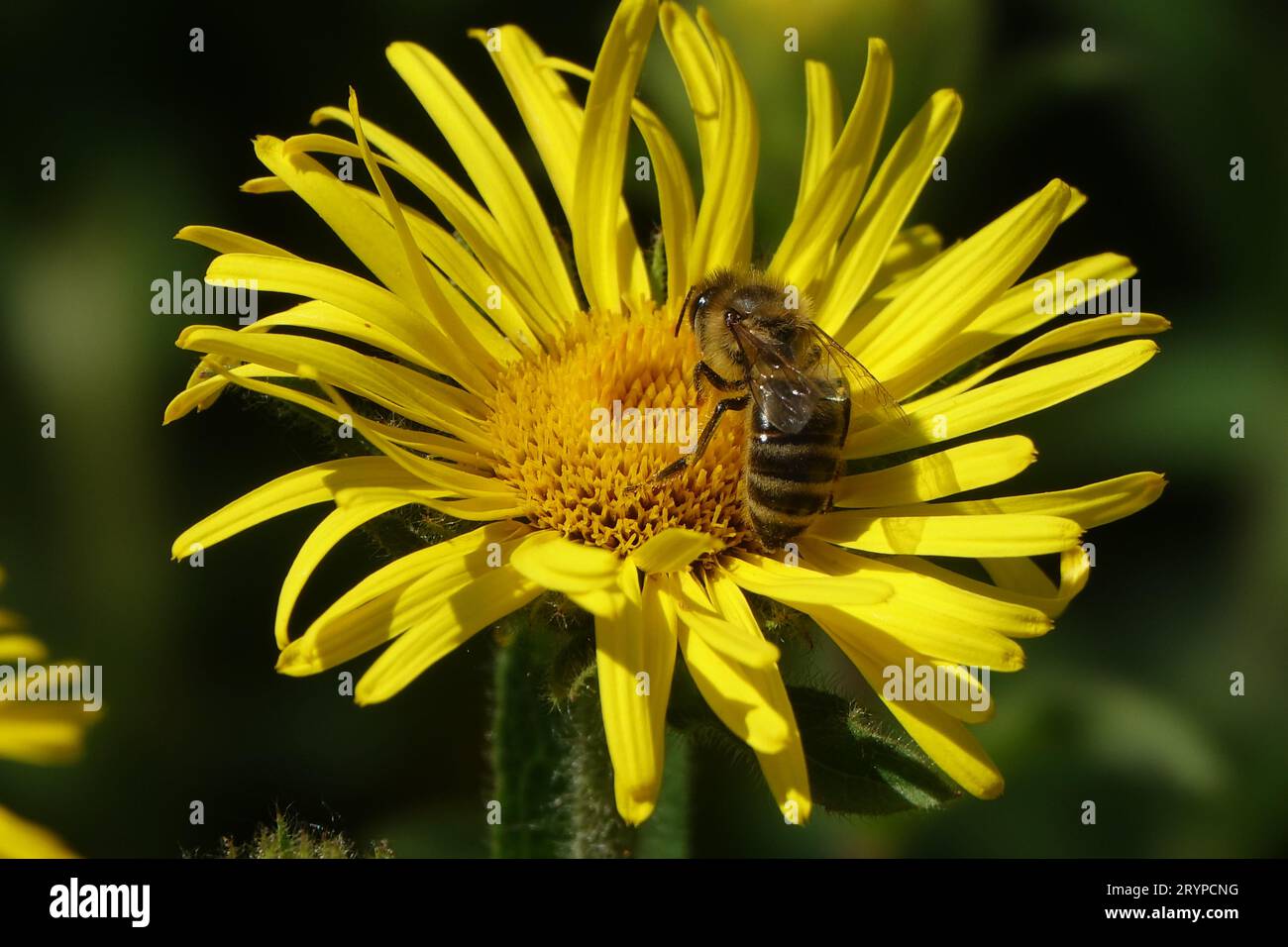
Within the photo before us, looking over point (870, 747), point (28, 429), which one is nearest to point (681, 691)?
point (870, 747)

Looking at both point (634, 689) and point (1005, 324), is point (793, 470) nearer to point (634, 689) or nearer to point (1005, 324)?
point (634, 689)

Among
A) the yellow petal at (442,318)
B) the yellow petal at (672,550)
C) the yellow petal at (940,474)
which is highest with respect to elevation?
the yellow petal at (442,318)

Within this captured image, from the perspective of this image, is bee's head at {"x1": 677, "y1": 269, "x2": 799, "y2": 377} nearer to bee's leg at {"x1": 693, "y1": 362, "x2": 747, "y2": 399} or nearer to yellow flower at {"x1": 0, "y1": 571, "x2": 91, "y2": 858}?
bee's leg at {"x1": 693, "y1": 362, "x2": 747, "y2": 399}

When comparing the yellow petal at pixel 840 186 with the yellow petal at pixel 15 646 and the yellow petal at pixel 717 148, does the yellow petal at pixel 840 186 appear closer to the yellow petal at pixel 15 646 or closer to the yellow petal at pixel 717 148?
the yellow petal at pixel 717 148

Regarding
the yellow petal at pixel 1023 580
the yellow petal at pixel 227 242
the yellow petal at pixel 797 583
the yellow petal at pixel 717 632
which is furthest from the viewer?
the yellow petal at pixel 227 242

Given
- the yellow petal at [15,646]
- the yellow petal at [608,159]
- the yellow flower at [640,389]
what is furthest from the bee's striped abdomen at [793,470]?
the yellow petal at [15,646]

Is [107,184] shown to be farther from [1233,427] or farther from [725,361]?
[1233,427]
